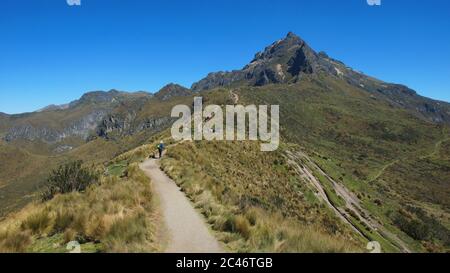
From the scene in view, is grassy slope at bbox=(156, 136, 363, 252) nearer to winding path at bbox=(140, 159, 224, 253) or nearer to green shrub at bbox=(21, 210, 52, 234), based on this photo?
winding path at bbox=(140, 159, 224, 253)

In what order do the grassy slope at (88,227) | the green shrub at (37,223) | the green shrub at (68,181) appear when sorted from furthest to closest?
the green shrub at (68,181)
the green shrub at (37,223)
the grassy slope at (88,227)

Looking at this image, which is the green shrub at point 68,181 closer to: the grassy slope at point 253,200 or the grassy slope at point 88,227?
the grassy slope at point 88,227

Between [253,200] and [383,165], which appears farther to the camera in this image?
[383,165]

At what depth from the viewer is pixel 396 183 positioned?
11381 centimetres

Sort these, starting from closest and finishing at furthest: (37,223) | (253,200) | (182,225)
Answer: (37,223) → (182,225) → (253,200)

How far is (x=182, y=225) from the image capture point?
12.8 m

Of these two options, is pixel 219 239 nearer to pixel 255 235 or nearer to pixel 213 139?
pixel 255 235

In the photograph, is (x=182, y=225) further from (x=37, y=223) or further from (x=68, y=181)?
(x=68, y=181)

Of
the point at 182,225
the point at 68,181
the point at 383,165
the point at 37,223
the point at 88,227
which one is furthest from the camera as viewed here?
the point at 383,165

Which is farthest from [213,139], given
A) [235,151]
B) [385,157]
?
[385,157]

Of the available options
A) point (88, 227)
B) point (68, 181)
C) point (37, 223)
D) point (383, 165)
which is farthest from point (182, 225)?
point (383, 165)

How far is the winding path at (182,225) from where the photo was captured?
410 inches

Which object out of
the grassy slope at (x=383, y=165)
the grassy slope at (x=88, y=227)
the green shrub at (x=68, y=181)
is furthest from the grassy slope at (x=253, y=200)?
the grassy slope at (x=383, y=165)

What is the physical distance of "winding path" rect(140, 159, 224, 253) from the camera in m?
10.4
